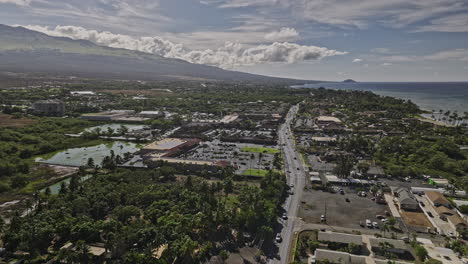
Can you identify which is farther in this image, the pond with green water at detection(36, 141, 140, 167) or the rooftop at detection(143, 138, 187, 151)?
the rooftop at detection(143, 138, 187, 151)

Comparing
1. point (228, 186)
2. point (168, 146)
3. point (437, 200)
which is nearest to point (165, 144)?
point (168, 146)

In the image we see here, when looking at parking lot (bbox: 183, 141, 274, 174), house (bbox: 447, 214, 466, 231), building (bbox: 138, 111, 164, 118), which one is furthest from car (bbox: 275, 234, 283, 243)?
building (bbox: 138, 111, 164, 118)

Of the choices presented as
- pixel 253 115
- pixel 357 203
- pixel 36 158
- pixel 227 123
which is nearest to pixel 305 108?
pixel 253 115

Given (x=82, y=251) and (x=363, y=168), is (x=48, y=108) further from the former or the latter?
(x=363, y=168)

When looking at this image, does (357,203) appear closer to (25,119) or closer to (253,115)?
(253,115)

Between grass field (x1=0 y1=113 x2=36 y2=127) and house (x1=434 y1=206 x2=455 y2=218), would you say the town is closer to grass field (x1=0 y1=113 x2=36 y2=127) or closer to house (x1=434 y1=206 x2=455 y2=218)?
house (x1=434 y1=206 x2=455 y2=218)

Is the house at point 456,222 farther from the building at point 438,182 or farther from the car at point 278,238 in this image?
the car at point 278,238
